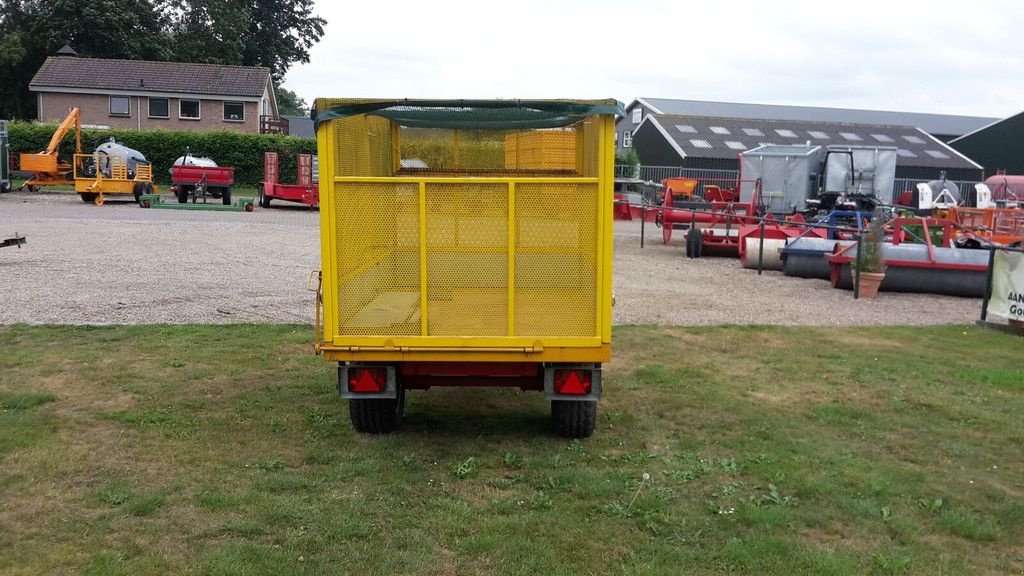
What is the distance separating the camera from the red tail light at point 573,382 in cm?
546

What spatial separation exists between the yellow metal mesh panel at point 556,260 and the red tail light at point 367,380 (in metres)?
0.91

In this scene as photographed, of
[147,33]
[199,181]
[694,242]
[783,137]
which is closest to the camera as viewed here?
[694,242]

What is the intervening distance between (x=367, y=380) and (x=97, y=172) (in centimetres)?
2701

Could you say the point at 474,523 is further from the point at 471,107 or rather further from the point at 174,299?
the point at 174,299

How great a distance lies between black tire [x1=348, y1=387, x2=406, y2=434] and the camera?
5824mm

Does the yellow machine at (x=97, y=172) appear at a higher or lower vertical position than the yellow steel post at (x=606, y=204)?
higher

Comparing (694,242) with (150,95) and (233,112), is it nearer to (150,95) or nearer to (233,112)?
(233,112)

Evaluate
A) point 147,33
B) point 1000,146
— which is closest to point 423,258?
point 1000,146

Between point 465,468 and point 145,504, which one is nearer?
point 145,504

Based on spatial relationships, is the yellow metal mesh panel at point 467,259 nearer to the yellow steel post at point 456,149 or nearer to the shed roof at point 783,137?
the yellow steel post at point 456,149

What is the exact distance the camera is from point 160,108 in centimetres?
4697

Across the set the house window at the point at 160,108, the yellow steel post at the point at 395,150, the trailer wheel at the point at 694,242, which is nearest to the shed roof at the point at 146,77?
the house window at the point at 160,108

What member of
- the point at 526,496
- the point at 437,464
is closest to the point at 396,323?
the point at 437,464

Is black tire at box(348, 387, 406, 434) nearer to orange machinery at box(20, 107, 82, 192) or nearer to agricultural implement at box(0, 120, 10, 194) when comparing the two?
orange machinery at box(20, 107, 82, 192)
